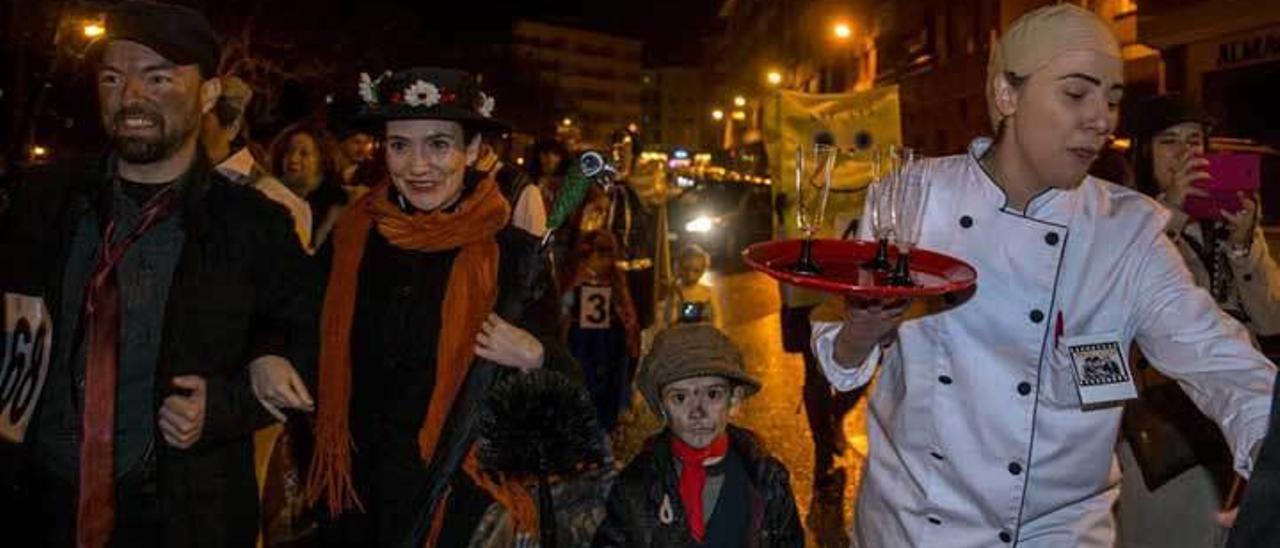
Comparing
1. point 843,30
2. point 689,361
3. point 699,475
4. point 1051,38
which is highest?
point 843,30

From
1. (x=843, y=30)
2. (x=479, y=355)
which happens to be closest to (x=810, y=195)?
(x=479, y=355)

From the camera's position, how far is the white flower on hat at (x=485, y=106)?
3.80 meters

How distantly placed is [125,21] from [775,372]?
29.2 feet

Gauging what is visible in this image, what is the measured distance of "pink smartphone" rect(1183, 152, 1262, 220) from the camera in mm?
4379

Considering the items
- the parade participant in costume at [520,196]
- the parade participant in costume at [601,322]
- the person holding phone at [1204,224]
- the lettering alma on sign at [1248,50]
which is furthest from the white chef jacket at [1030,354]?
the lettering alma on sign at [1248,50]

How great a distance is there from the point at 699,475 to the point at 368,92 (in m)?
1.61

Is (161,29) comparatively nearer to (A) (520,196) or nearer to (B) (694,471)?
(B) (694,471)

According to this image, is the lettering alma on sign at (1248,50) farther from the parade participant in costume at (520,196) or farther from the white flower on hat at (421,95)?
the white flower on hat at (421,95)

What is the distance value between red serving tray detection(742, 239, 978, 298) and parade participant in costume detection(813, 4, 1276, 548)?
0.10 m

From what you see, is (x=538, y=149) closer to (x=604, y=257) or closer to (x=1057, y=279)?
(x=604, y=257)

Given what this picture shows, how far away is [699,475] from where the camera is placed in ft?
12.8

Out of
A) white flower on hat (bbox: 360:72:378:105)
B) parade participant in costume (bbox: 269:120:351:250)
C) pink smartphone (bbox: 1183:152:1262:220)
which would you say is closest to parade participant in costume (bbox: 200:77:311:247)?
parade participant in costume (bbox: 269:120:351:250)

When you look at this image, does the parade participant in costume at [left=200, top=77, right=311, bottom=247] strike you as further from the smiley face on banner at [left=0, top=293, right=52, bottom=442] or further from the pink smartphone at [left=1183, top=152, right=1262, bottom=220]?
the pink smartphone at [left=1183, top=152, right=1262, bottom=220]

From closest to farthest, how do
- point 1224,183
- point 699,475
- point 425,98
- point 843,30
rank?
point 425,98
point 699,475
point 1224,183
point 843,30
